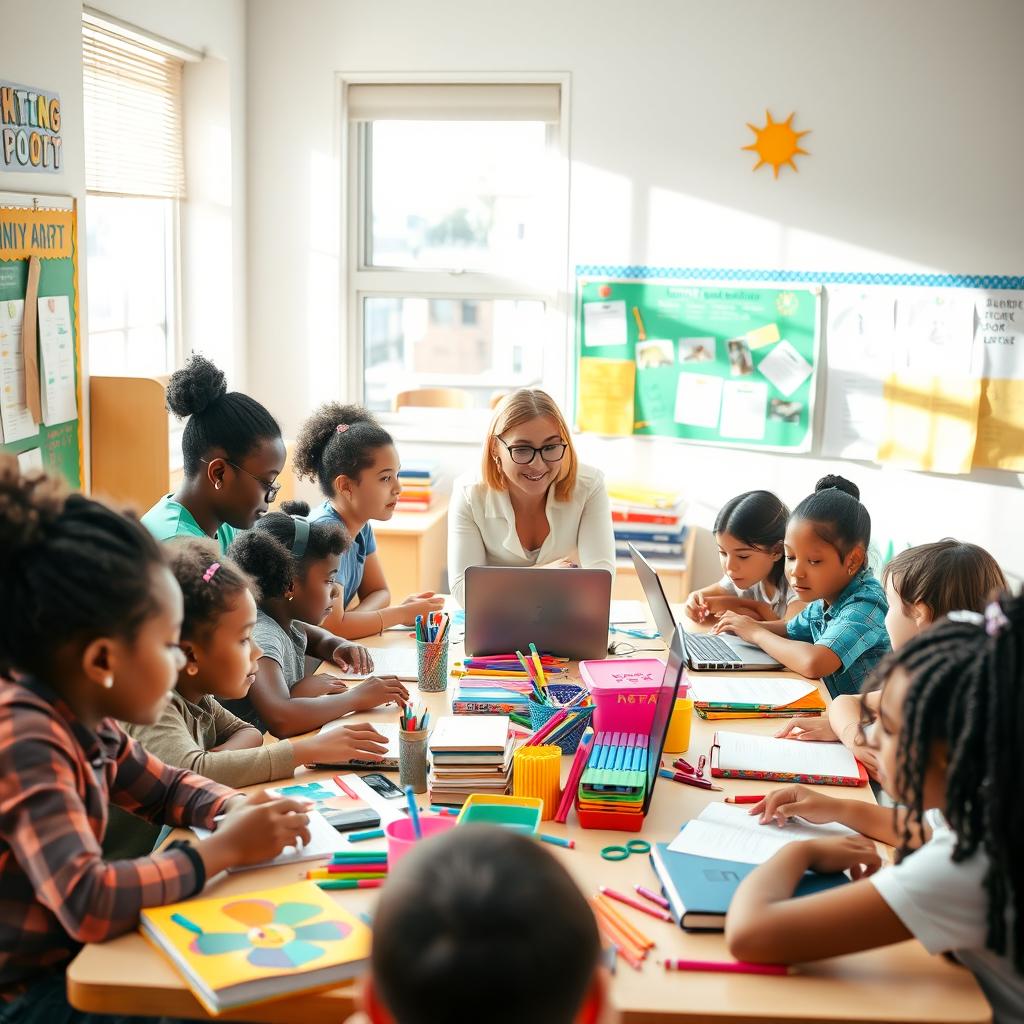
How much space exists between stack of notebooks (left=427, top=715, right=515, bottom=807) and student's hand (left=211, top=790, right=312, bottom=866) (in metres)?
0.24

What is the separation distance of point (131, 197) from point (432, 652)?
7.41ft

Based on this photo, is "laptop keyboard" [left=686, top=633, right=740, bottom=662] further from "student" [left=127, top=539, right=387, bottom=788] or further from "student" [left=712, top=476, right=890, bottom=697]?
"student" [left=127, top=539, right=387, bottom=788]

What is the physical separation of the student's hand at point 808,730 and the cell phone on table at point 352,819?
0.77 meters

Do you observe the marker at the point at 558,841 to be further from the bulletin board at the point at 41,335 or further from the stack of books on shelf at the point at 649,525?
the stack of books on shelf at the point at 649,525

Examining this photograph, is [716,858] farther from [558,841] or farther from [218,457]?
[218,457]

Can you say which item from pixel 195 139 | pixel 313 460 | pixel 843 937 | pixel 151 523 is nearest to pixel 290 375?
pixel 195 139

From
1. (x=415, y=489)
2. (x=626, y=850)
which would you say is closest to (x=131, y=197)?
(x=415, y=489)

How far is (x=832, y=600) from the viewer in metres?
2.60

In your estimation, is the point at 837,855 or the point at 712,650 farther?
the point at 712,650

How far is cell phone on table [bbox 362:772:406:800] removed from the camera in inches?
69.5

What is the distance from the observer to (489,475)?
308cm

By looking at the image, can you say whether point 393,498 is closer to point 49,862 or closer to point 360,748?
point 360,748

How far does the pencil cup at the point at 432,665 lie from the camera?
2260 mm

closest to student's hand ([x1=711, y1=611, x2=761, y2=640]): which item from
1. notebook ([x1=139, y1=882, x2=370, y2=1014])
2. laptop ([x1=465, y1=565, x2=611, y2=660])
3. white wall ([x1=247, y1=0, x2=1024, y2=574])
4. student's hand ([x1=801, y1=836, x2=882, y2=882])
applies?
laptop ([x1=465, y1=565, x2=611, y2=660])
